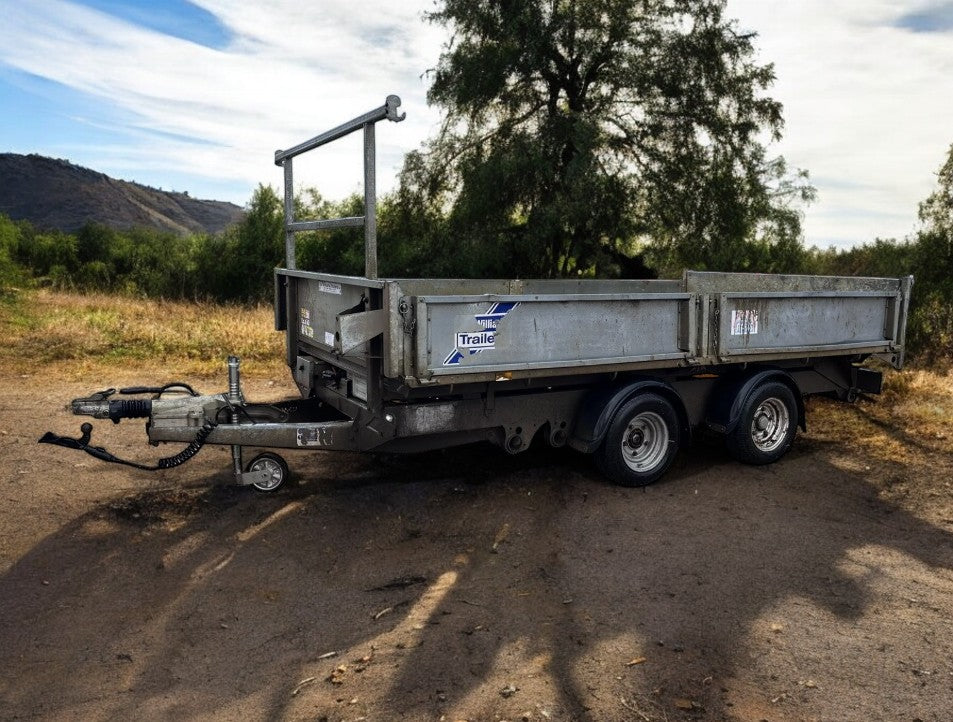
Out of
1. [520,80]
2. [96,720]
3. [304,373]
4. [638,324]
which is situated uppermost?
[520,80]

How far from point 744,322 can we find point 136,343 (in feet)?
32.9

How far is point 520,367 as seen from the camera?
5469mm

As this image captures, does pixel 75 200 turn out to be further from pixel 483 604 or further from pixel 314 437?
pixel 483 604

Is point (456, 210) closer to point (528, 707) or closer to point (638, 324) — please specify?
point (638, 324)

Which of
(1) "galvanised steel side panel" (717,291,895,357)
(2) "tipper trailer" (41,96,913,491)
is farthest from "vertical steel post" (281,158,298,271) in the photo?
(1) "galvanised steel side panel" (717,291,895,357)

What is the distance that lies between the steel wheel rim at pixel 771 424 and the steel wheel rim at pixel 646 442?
3.78 ft

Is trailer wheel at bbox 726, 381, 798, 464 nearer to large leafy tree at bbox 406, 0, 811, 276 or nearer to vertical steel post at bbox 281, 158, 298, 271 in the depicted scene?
vertical steel post at bbox 281, 158, 298, 271

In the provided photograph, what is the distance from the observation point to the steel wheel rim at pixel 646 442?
6465mm

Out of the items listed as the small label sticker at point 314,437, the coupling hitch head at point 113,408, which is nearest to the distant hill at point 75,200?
the coupling hitch head at point 113,408

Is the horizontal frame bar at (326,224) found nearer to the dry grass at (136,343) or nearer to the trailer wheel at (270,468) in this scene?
the trailer wheel at (270,468)

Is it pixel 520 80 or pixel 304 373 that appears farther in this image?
pixel 520 80

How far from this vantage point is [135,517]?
5.74 meters

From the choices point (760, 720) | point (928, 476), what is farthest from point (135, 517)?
point (928, 476)

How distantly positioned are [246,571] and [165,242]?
151ft
